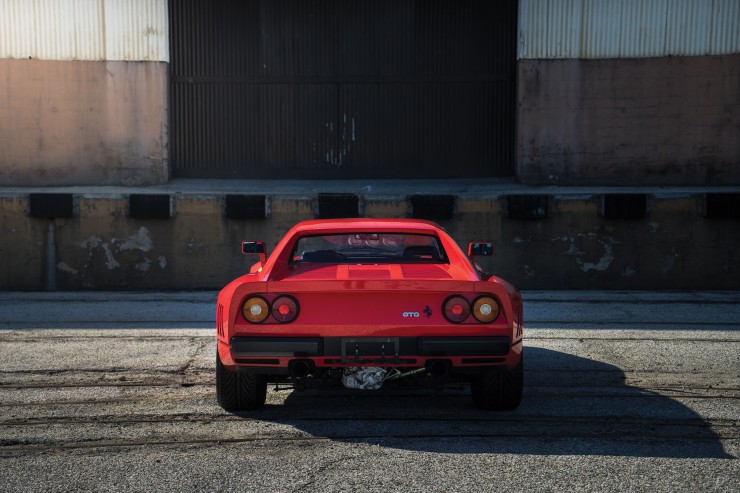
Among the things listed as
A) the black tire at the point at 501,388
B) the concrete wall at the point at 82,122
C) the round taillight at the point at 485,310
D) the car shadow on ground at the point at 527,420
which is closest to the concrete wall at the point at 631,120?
the concrete wall at the point at 82,122

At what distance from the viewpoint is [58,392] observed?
6.39 metres

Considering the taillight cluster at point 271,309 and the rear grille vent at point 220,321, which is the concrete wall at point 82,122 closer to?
the rear grille vent at point 220,321

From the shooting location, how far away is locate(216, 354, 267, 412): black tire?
5676mm

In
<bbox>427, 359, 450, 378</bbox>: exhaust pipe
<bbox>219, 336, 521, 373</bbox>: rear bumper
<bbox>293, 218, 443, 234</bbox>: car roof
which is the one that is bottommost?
<bbox>427, 359, 450, 378</bbox>: exhaust pipe

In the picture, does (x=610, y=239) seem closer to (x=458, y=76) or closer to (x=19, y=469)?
(x=458, y=76)

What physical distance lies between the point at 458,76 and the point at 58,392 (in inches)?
383

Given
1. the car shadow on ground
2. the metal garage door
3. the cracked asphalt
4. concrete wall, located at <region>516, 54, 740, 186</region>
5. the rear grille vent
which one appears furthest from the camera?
the metal garage door

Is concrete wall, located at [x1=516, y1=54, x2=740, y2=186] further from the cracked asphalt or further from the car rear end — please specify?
the car rear end

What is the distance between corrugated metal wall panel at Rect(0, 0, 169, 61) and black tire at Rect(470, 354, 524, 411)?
9.94 meters

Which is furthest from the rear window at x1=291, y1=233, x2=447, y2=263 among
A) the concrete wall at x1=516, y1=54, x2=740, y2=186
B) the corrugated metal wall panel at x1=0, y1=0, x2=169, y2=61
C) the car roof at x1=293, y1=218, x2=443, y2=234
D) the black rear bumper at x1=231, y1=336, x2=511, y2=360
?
the corrugated metal wall panel at x1=0, y1=0, x2=169, y2=61

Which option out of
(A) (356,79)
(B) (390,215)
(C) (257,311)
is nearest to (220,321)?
(C) (257,311)

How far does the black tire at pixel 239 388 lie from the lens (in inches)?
223

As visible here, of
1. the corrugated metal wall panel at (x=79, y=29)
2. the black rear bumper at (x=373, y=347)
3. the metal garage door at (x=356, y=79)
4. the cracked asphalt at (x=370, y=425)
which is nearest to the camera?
the cracked asphalt at (x=370, y=425)

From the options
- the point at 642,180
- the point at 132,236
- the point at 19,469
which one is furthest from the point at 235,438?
the point at 642,180
